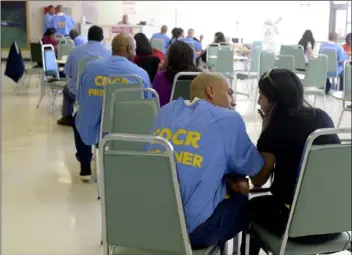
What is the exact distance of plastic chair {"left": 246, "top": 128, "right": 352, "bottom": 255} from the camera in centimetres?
174

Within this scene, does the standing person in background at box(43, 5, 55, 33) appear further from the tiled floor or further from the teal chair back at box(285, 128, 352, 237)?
the teal chair back at box(285, 128, 352, 237)

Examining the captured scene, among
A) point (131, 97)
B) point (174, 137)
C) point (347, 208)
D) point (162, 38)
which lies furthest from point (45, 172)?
point (162, 38)

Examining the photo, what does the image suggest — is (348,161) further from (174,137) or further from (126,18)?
(126,18)

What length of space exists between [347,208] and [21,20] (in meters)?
13.4

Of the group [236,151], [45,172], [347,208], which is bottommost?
[45,172]

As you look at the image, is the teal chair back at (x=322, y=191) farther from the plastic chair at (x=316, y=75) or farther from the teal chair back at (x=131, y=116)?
the plastic chair at (x=316, y=75)

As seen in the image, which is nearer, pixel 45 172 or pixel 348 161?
pixel 348 161

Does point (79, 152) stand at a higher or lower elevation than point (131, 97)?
lower

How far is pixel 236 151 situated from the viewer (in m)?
1.95

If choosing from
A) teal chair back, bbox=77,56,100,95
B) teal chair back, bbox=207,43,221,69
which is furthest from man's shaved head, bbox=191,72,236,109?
teal chair back, bbox=207,43,221,69

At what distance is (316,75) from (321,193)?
4.85 m

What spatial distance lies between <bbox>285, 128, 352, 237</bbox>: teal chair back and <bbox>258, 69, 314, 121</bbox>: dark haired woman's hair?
29 centimetres

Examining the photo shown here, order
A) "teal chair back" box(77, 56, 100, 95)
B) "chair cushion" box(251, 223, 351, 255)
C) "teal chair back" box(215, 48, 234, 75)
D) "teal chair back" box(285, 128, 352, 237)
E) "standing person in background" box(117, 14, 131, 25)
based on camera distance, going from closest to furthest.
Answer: "teal chair back" box(285, 128, 352, 237)
"chair cushion" box(251, 223, 351, 255)
"teal chair back" box(77, 56, 100, 95)
"teal chair back" box(215, 48, 234, 75)
"standing person in background" box(117, 14, 131, 25)

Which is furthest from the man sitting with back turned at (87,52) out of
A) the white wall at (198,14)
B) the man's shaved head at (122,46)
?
the white wall at (198,14)
